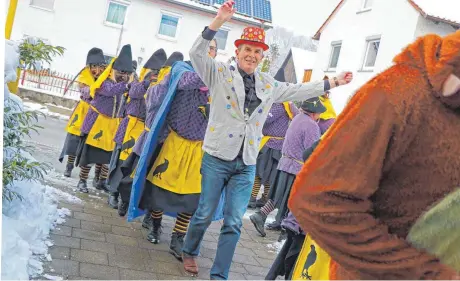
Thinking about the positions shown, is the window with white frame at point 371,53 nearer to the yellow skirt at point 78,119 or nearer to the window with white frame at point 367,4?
the window with white frame at point 367,4

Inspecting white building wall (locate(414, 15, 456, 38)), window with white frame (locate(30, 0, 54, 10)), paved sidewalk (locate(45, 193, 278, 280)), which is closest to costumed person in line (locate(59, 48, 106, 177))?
→ paved sidewalk (locate(45, 193, 278, 280))

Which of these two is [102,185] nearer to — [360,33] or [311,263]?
[311,263]

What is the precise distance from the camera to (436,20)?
17.0 m

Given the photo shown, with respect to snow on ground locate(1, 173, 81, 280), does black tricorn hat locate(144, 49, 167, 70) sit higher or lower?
higher

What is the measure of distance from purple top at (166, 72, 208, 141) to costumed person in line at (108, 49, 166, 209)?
1.48m

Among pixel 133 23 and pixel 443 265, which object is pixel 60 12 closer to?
pixel 133 23

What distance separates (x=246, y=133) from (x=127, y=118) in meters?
2.88

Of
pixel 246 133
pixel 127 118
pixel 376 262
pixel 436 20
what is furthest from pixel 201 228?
pixel 436 20

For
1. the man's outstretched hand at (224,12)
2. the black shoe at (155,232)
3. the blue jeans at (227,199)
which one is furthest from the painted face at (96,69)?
the man's outstretched hand at (224,12)

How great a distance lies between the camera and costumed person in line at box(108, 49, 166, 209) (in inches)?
249

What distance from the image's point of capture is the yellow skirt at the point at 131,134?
20.7ft

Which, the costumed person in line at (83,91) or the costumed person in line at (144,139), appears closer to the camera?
the costumed person in line at (144,139)

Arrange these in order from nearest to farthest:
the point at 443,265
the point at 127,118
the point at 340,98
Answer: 1. the point at 443,265
2. the point at 127,118
3. the point at 340,98

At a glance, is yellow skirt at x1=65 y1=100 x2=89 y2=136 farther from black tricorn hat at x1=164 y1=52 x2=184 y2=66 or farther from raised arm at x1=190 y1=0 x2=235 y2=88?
raised arm at x1=190 y1=0 x2=235 y2=88
